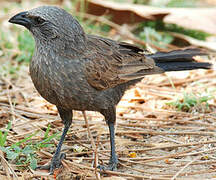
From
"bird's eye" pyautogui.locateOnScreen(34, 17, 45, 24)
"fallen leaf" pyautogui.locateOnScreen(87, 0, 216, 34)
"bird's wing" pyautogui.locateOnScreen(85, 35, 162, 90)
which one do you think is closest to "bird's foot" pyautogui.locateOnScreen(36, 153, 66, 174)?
"bird's wing" pyautogui.locateOnScreen(85, 35, 162, 90)

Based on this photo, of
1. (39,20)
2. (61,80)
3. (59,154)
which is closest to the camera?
(61,80)

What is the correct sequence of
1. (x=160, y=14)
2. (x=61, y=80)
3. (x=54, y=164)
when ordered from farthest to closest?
1. (x=160, y=14)
2. (x=54, y=164)
3. (x=61, y=80)

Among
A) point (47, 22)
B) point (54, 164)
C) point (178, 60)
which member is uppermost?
point (47, 22)

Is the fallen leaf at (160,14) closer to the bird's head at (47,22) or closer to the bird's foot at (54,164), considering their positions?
the bird's head at (47,22)

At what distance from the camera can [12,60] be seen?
6258 mm

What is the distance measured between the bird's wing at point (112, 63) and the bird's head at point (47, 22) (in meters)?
0.31

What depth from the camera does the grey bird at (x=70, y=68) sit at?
3506mm

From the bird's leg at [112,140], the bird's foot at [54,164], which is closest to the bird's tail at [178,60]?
the bird's leg at [112,140]

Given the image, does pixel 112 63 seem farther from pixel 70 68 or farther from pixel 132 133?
pixel 132 133

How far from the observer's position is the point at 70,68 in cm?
353

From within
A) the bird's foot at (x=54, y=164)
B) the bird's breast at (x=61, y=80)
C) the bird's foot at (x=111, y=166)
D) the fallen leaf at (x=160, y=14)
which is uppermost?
the fallen leaf at (x=160, y=14)

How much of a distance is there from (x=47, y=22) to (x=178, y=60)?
1.69 metres

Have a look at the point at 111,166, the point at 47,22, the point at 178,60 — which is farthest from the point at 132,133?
the point at 47,22

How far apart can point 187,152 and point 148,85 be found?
1.84 m
